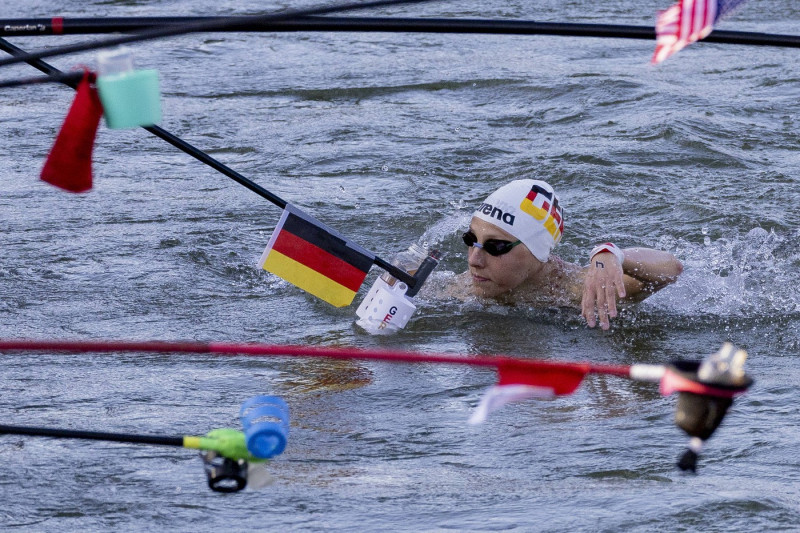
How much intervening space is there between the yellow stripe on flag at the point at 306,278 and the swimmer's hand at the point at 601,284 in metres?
1.23

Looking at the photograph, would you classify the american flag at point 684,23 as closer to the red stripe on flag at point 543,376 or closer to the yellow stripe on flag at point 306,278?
the red stripe on flag at point 543,376

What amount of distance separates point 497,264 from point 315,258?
131 centimetres

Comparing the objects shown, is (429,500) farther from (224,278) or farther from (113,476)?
(224,278)

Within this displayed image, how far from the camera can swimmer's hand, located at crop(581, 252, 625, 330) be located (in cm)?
569

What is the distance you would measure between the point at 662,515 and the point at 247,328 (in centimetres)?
318

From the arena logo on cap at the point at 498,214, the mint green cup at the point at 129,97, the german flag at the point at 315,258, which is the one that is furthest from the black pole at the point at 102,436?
the arena logo on cap at the point at 498,214

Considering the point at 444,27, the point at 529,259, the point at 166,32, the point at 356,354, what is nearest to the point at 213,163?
the point at 444,27

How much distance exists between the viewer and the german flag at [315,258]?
18.7ft

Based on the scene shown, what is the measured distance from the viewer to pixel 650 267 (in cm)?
632

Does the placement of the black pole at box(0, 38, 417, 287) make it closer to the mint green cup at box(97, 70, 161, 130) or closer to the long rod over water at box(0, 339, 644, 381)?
the mint green cup at box(97, 70, 161, 130)

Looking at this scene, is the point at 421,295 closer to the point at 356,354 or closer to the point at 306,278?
the point at 306,278

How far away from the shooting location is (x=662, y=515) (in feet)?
12.3

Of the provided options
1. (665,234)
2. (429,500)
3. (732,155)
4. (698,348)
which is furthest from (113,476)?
(732,155)

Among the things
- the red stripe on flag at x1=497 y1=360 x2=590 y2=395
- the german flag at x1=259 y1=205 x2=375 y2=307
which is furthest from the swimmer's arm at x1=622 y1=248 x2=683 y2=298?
the red stripe on flag at x1=497 y1=360 x2=590 y2=395
